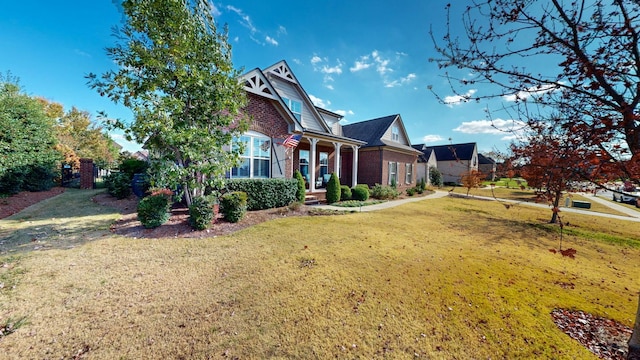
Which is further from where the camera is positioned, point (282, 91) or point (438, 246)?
point (282, 91)

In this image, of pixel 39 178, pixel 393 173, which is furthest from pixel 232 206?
pixel 393 173

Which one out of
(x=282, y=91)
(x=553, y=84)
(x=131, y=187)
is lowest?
(x=131, y=187)

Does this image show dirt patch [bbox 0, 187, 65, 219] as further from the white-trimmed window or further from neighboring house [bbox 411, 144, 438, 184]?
neighboring house [bbox 411, 144, 438, 184]

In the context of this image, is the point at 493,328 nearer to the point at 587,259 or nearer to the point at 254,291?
the point at 254,291

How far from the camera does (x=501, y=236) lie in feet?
25.4

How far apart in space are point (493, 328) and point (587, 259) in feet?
19.2

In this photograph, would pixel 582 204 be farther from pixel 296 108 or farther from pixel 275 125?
pixel 275 125

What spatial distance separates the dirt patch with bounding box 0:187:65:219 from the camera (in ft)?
26.0

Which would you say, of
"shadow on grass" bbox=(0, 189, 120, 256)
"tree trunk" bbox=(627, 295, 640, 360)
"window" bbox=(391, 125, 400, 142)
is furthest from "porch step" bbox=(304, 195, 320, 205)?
"window" bbox=(391, 125, 400, 142)

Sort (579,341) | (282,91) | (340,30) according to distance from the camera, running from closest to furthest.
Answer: (579,341)
(340,30)
(282,91)

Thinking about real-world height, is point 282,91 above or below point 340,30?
below

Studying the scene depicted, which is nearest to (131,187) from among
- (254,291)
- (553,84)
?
(254,291)

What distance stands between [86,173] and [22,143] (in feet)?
11.7

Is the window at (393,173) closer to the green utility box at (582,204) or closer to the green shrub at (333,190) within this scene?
the green shrub at (333,190)
